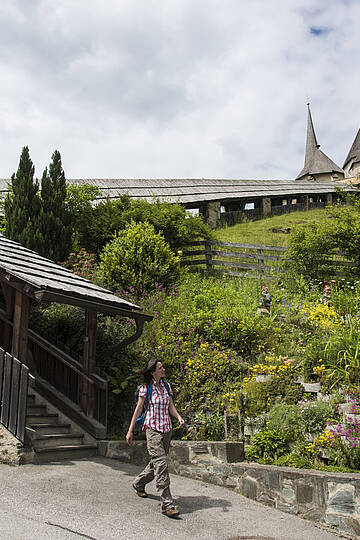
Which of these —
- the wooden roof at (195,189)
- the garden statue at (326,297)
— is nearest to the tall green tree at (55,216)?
the wooden roof at (195,189)

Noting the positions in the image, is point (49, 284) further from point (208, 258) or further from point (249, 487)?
point (208, 258)

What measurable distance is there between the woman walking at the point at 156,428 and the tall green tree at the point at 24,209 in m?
9.32

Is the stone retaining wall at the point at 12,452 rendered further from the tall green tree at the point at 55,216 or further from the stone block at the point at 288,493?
the tall green tree at the point at 55,216

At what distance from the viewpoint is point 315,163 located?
5959 cm

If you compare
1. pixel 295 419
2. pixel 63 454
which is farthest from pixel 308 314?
pixel 63 454

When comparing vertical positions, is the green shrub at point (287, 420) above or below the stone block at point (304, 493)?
above

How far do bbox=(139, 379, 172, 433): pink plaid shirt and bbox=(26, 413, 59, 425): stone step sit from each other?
10.2 feet

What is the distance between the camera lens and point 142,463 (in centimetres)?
703

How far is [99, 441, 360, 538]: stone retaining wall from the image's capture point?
4957 mm

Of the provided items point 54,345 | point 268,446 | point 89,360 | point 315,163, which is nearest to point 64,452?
point 89,360

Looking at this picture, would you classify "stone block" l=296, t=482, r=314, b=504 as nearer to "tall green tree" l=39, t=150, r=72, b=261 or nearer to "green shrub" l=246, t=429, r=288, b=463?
"green shrub" l=246, t=429, r=288, b=463

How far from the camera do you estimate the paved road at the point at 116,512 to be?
14.5 ft

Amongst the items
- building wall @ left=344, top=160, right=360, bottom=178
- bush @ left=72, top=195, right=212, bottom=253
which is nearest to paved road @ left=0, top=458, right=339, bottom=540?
bush @ left=72, top=195, right=212, bottom=253

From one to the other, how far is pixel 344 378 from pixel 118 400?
12.6ft
